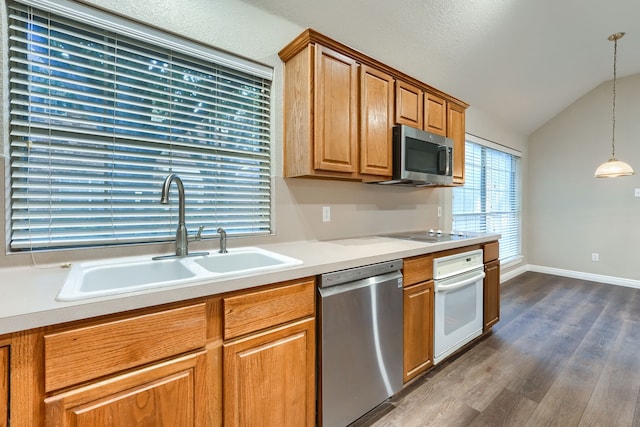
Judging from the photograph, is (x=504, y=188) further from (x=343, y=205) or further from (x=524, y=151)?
(x=343, y=205)

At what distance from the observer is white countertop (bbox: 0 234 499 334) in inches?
30.9

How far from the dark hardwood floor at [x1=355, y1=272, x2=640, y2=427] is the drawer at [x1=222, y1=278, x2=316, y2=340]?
85 cm

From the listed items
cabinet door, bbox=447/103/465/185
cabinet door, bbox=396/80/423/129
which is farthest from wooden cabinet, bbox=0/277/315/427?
cabinet door, bbox=447/103/465/185

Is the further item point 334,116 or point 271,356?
point 334,116

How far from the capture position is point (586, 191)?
4406mm

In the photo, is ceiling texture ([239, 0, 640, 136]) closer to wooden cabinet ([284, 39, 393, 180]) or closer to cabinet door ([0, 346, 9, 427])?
wooden cabinet ([284, 39, 393, 180])

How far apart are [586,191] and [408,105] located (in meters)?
4.03

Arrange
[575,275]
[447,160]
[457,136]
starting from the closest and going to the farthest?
[447,160], [457,136], [575,275]

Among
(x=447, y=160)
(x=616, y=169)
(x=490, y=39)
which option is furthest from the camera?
(x=616, y=169)

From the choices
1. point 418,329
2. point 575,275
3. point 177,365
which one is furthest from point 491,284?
point 575,275

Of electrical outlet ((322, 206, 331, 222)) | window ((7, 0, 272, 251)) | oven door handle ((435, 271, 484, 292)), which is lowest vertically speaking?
oven door handle ((435, 271, 484, 292))

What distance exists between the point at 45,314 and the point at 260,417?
868mm

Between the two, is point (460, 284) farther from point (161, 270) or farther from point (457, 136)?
point (161, 270)

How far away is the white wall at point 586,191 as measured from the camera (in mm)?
4055
